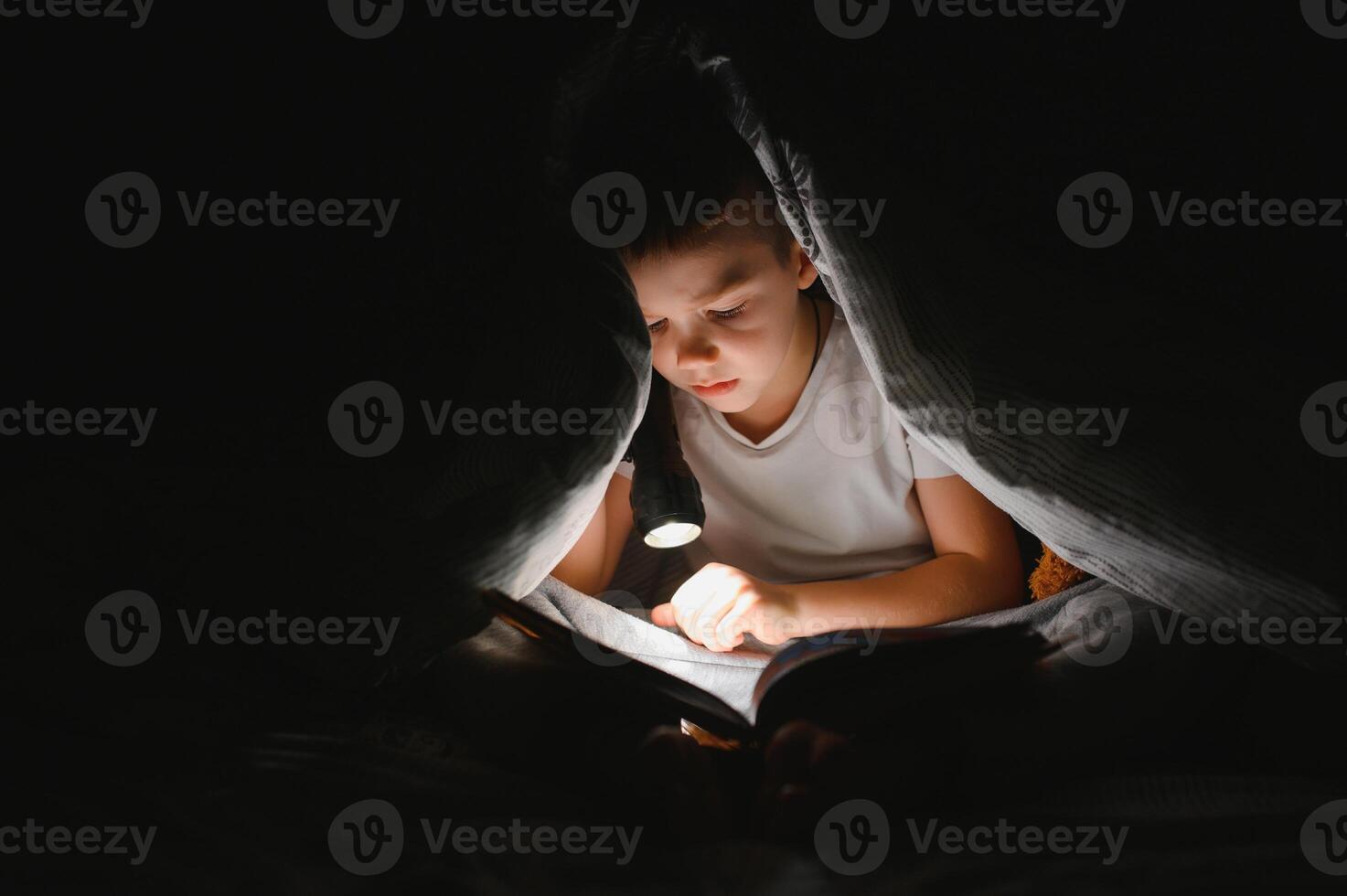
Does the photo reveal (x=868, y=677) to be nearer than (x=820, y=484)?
Yes

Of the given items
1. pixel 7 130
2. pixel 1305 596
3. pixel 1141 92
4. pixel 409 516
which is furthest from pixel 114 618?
pixel 1141 92

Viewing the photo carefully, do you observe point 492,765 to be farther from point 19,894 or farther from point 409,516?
point 19,894

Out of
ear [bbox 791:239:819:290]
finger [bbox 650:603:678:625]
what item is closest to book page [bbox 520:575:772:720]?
finger [bbox 650:603:678:625]

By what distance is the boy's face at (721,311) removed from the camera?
1.08m

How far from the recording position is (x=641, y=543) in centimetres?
144

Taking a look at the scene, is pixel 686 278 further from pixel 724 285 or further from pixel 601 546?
pixel 601 546

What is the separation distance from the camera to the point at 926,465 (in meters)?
1.23

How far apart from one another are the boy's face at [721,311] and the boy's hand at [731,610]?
0.74ft

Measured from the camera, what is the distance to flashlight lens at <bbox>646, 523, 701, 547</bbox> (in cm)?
100

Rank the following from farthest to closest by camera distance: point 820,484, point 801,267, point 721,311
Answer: point 820,484 < point 801,267 < point 721,311

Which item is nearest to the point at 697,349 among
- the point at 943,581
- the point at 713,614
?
the point at 713,614

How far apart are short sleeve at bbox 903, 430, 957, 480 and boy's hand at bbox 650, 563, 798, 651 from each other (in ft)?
0.88

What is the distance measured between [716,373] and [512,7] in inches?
18.2

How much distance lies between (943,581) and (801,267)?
413 millimetres
